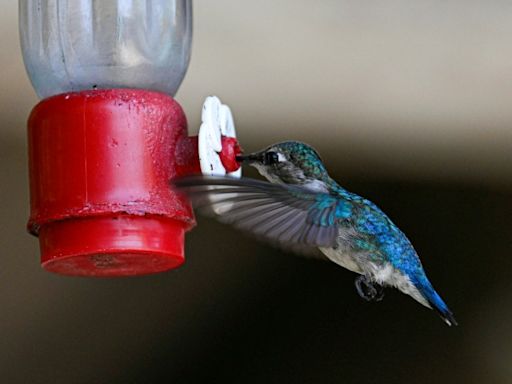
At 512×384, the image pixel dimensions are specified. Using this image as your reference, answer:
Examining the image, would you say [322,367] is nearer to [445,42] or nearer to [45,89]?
[445,42]

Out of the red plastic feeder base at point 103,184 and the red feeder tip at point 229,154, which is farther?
the red feeder tip at point 229,154

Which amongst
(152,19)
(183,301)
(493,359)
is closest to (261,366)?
(183,301)

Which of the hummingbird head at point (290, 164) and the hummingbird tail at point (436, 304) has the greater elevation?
the hummingbird head at point (290, 164)

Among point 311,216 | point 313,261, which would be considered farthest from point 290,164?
point 313,261

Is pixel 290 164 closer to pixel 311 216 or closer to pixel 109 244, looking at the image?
pixel 311 216

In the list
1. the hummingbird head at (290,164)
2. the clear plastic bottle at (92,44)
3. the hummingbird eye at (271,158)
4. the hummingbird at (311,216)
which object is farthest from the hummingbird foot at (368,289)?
the clear plastic bottle at (92,44)

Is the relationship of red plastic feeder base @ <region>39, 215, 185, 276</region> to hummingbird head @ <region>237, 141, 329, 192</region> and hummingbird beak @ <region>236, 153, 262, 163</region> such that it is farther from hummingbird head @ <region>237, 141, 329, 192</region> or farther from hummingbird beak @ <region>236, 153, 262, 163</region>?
hummingbird head @ <region>237, 141, 329, 192</region>

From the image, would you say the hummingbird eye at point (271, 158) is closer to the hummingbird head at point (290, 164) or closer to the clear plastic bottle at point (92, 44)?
the hummingbird head at point (290, 164)

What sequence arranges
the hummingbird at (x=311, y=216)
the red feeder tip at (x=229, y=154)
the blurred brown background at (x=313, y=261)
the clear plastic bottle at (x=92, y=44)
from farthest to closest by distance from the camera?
the blurred brown background at (x=313, y=261), the clear plastic bottle at (x=92, y=44), the red feeder tip at (x=229, y=154), the hummingbird at (x=311, y=216)
